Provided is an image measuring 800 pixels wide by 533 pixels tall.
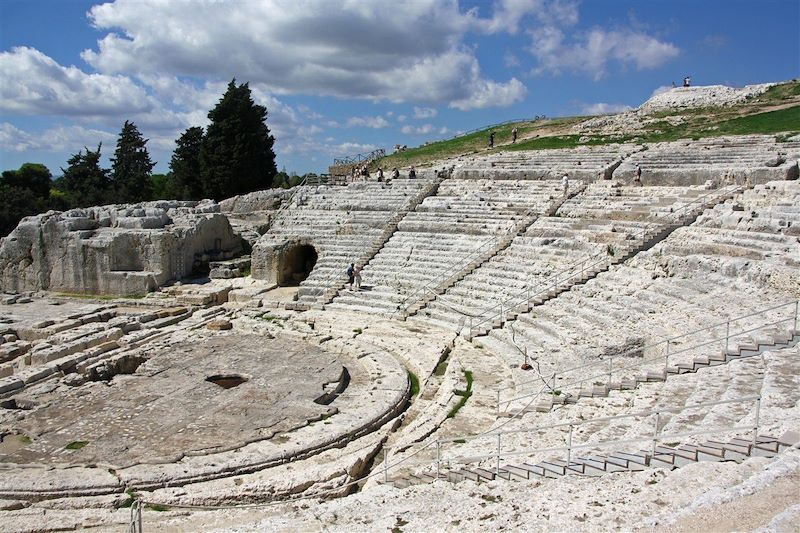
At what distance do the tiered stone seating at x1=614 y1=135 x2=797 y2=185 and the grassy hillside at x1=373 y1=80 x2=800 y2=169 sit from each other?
84.4 inches

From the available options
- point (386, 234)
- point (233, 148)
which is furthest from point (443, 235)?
point (233, 148)

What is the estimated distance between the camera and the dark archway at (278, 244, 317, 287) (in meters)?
20.8

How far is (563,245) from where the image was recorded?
53.6 feet

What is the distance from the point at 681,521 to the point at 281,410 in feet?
23.2

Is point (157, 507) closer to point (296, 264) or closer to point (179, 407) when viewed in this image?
point (179, 407)

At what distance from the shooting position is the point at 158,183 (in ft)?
181

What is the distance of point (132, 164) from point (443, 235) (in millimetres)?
31272

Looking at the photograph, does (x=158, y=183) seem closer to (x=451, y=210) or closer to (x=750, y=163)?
(x=451, y=210)

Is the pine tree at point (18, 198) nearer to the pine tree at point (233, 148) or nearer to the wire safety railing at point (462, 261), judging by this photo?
the pine tree at point (233, 148)

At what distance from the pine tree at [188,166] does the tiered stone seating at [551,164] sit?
1832cm

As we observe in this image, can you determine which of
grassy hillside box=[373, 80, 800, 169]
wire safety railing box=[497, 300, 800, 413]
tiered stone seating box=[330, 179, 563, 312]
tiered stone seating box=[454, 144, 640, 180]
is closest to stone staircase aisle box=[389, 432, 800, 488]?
wire safety railing box=[497, 300, 800, 413]

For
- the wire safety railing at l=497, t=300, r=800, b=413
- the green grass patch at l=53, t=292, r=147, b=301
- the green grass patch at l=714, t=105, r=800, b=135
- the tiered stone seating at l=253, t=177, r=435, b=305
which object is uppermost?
the green grass patch at l=714, t=105, r=800, b=135

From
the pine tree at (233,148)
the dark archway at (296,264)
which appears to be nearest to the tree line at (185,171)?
the pine tree at (233,148)

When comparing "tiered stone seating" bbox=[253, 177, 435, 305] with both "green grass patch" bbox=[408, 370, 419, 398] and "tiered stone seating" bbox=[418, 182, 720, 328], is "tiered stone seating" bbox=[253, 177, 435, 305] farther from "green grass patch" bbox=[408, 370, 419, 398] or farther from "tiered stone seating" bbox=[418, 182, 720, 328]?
"green grass patch" bbox=[408, 370, 419, 398]
